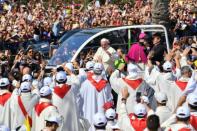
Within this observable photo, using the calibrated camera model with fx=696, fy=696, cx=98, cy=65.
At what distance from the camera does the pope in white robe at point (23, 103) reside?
41.6 feet

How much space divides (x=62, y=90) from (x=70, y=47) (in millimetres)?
5168

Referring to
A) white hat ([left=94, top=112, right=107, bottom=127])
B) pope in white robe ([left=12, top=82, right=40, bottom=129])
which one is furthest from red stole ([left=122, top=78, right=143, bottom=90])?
white hat ([left=94, top=112, right=107, bottom=127])

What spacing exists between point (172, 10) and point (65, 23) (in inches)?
186

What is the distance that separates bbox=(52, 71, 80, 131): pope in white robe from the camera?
1266 cm

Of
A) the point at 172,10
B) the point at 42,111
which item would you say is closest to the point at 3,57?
the point at 42,111

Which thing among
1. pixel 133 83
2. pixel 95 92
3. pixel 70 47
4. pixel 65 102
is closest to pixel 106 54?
pixel 70 47

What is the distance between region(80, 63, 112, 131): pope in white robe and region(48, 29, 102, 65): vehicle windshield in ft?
9.37

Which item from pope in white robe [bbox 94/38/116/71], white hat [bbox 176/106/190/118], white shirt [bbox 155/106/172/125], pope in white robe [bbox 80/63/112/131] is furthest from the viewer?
pope in white robe [bbox 94/38/116/71]

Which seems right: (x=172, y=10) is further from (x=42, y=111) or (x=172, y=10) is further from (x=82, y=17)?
(x=42, y=111)

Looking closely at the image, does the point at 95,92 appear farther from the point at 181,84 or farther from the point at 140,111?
the point at 140,111

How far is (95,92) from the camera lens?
14.4 metres

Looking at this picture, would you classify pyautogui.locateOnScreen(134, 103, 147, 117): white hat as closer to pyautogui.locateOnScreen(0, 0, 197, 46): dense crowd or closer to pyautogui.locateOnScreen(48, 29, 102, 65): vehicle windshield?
pyautogui.locateOnScreen(48, 29, 102, 65): vehicle windshield

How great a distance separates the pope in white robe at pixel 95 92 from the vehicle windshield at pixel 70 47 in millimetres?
2854

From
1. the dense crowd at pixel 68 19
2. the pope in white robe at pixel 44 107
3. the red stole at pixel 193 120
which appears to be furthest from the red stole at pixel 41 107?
the dense crowd at pixel 68 19
